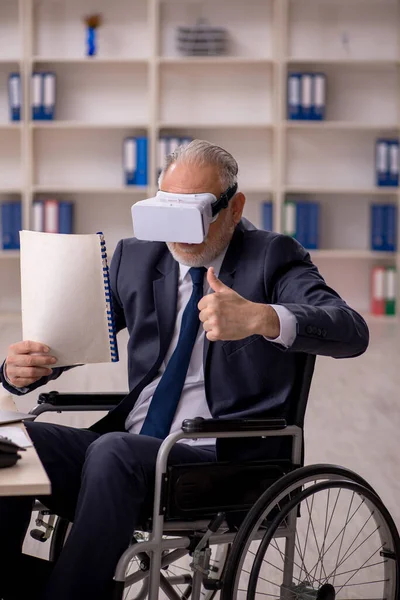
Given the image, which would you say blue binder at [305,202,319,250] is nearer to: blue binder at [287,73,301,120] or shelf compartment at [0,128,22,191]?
blue binder at [287,73,301,120]

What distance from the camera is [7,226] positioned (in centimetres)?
736

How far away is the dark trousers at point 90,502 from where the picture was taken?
1.65m

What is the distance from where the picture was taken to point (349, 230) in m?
7.66

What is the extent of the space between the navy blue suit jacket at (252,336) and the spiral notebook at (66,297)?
195mm

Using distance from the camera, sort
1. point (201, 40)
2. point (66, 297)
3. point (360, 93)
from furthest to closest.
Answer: point (360, 93) → point (201, 40) → point (66, 297)

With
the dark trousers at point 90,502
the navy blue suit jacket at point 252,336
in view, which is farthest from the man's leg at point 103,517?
the navy blue suit jacket at point 252,336

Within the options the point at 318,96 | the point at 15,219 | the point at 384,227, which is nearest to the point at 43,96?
the point at 15,219

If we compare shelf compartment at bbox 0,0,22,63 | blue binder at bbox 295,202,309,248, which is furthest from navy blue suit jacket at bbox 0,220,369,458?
shelf compartment at bbox 0,0,22,63

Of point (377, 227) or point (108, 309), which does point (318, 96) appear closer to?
point (377, 227)

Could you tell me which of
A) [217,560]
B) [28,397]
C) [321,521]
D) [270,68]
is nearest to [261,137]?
[270,68]

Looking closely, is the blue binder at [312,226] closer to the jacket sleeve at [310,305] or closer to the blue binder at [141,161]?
the blue binder at [141,161]

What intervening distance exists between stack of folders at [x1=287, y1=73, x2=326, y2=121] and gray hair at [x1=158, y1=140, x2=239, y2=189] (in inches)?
211

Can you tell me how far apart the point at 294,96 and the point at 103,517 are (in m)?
5.96

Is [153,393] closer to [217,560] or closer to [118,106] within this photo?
[217,560]
